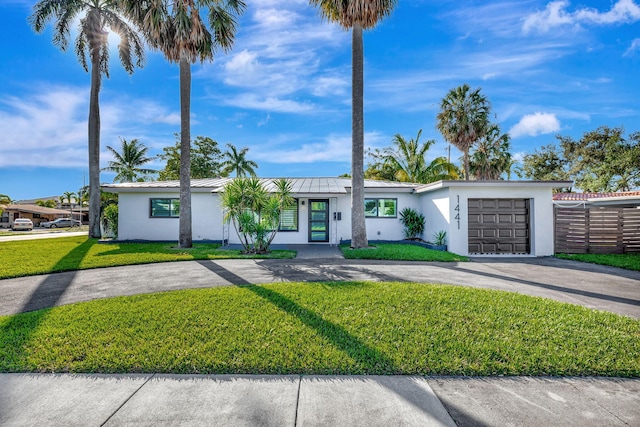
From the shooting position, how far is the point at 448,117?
2092 cm

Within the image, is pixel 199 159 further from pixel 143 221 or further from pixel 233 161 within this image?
pixel 143 221

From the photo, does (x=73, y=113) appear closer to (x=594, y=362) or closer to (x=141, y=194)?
(x=141, y=194)

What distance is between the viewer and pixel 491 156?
24.8m

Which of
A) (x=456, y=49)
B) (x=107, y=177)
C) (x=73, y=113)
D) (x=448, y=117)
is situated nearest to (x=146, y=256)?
(x=456, y=49)

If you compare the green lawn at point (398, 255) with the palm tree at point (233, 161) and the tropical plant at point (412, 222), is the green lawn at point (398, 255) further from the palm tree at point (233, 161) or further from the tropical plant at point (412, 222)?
the palm tree at point (233, 161)

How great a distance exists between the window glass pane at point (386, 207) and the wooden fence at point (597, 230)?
6551mm

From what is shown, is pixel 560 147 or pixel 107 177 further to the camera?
pixel 107 177

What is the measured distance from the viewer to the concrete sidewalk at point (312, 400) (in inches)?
96.1

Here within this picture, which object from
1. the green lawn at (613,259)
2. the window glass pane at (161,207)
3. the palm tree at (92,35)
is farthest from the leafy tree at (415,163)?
the palm tree at (92,35)

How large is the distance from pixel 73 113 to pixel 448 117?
25.9 m

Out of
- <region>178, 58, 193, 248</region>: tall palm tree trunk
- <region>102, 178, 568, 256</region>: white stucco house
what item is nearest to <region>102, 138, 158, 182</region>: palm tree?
<region>102, 178, 568, 256</region>: white stucco house

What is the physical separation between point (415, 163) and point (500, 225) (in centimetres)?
1395

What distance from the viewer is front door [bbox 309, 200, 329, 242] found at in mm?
14477

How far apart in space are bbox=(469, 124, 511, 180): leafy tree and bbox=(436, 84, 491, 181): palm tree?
4.27 m
